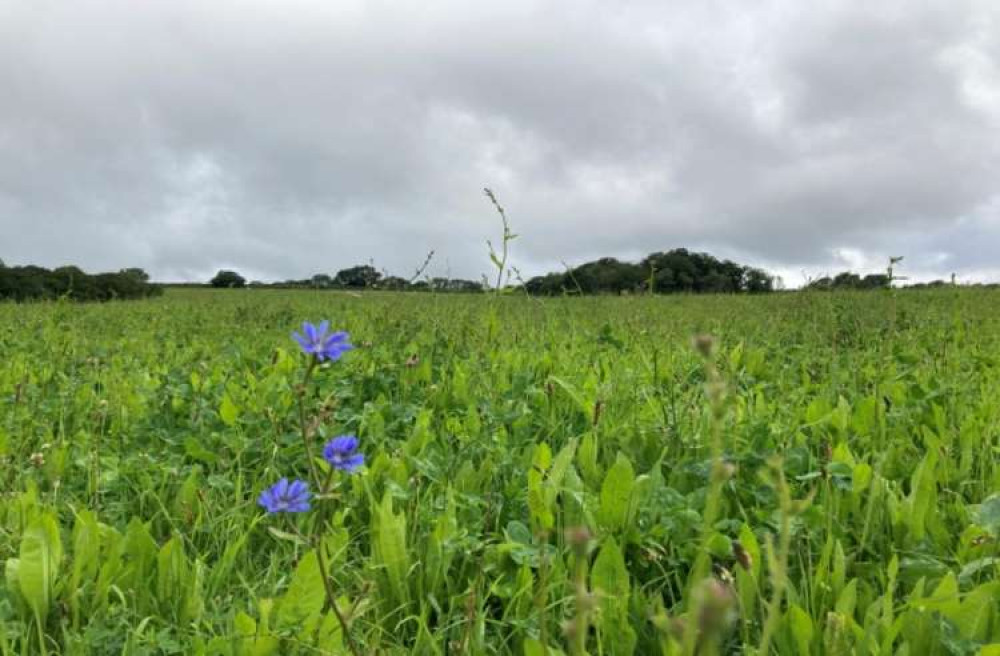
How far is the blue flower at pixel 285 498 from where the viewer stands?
4.18ft

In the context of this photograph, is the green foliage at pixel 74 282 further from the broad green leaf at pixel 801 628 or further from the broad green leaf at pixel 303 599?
the broad green leaf at pixel 801 628

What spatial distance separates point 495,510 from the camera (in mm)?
2166

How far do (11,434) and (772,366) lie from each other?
400 centimetres

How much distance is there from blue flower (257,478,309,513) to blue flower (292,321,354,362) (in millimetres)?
260

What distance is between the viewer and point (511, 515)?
7.27 feet

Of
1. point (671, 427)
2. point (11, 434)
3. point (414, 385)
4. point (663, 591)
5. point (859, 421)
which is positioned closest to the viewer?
point (663, 591)

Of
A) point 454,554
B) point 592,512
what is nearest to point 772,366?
point 592,512

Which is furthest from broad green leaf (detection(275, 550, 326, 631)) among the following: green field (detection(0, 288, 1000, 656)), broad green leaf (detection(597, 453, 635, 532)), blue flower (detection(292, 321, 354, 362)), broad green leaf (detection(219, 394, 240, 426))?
broad green leaf (detection(219, 394, 240, 426))

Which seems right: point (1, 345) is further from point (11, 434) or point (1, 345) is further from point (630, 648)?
point (630, 648)

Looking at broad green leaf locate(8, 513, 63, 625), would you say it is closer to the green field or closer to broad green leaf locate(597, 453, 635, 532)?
the green field

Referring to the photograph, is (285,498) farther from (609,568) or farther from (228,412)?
(228,412)

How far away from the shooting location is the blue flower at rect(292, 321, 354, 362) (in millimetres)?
1229

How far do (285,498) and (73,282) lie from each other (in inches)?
947

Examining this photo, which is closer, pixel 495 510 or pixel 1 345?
pixel 495 510
